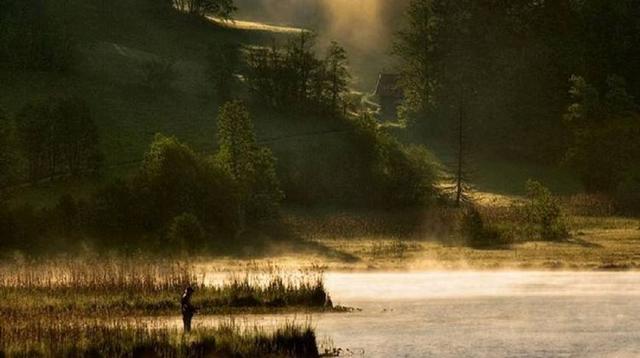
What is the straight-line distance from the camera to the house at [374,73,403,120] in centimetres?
15796

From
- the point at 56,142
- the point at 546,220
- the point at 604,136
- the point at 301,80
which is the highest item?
the point at 301,80

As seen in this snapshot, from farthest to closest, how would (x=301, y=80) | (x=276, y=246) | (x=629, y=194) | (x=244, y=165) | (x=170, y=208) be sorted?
(x=301, y=80), (x=629, y=194), (x=244, y=165), (x=276, y=246), (x=170, y=208)

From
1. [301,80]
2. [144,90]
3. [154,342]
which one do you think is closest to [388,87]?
[144,90]

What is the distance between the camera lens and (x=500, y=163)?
123 m

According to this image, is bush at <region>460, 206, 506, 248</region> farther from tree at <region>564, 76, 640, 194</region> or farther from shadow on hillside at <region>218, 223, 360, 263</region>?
tree at <region>564, 76, 640, 194</region>

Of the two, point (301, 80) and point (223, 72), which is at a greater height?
point (223, 72)

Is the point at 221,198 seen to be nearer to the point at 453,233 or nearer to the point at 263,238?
the point at 263,238

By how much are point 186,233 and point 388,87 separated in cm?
9841

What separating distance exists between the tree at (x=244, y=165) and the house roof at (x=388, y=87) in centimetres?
8029

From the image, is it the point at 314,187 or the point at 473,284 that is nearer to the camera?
the point at 473,284

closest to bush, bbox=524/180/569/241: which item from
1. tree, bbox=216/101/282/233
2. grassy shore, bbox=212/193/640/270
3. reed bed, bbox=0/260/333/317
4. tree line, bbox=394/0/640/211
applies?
grassy shore, bbox=212/193/640/270

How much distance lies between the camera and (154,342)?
117 feet

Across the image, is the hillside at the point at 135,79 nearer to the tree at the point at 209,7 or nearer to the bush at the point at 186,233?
the tree at the point at 209,7

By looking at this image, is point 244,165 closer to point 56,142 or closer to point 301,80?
point 56,142
